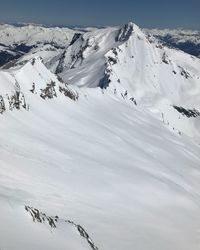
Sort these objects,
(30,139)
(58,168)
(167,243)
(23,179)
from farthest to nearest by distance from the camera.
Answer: (30,139), (58,168), (23,179), (167,243)

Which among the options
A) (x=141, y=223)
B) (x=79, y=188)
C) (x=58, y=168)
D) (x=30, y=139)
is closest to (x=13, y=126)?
(x=30, y=139)

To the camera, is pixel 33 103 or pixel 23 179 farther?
pixel 33 103

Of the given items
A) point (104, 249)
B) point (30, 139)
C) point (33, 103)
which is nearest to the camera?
point (104, 249)

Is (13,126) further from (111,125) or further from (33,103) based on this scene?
(111,125)

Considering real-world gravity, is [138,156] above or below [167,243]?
below

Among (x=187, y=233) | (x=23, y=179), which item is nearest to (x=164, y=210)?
(x=187, y=233)

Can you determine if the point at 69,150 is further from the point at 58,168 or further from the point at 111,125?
the point at 111,125

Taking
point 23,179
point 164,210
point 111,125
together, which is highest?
point 23,179
